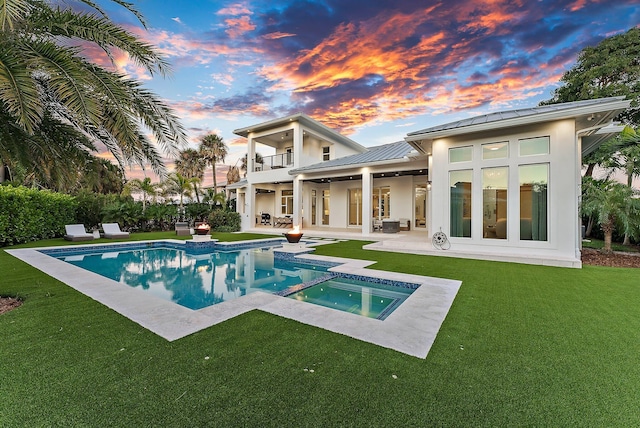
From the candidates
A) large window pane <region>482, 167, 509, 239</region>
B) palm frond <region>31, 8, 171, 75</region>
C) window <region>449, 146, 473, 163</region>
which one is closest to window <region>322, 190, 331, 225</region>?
window <region>449, 146, 473, 163</region>

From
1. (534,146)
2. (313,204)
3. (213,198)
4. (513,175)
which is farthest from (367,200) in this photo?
(213,198)

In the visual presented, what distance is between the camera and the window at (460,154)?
32.6 ft

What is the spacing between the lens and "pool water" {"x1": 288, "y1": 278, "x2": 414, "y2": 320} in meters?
5.15

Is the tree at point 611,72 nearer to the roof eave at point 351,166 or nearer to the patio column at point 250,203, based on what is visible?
the roof eave at point 351,166

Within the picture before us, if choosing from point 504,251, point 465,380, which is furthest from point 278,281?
point 504,251

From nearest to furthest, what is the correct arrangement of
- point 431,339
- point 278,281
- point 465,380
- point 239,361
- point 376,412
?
point 376,412 → point 465,380 → point 239,361 → point 431,339 → point 278,281

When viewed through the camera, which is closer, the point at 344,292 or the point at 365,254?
the point at 344,292

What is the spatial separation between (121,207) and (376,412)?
19.9 metres

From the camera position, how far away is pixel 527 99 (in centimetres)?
1659

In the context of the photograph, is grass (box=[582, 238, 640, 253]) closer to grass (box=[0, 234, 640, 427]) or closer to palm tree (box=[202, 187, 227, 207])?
grass (box=[0, 234, 640, 427])

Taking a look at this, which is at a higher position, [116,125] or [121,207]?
[116,125]

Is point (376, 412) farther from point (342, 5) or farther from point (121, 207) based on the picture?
point (121, 207)

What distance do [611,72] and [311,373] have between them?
2651cm

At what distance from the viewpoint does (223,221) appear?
65.2 feet
